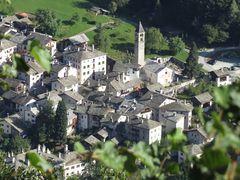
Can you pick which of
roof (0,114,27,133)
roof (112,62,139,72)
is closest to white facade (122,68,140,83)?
roof (112,62,139,72)

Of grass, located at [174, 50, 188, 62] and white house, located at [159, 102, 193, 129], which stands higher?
white house, located at [159, 102, 193, 129]

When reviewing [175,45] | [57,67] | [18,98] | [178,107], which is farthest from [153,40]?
[18,98]

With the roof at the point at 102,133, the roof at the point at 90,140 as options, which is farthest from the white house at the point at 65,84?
the roof at the point at 90,140

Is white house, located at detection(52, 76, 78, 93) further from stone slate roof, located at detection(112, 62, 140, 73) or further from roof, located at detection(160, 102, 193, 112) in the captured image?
roof, located at detection(160, 102, 193, 112)

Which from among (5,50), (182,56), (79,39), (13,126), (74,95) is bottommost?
(182,56)

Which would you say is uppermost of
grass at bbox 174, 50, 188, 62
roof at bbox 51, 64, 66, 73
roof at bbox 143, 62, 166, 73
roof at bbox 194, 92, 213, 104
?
roof at bbox 51, 64, 66, 73

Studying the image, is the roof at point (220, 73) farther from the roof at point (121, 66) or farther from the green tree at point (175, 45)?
the roof at point (121, 66)

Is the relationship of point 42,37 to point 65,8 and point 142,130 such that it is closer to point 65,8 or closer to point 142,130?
point 65,8

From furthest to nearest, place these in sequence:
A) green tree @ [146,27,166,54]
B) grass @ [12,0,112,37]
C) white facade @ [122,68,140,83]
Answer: grass @ [12,0,112,37] → green tree @ [146,27,166,54] → white facade @ [122,68,140,83]
